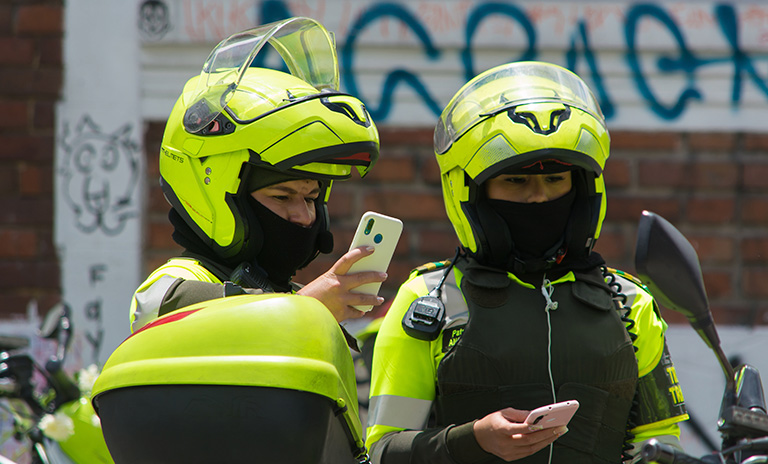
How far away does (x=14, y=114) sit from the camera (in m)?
4.14

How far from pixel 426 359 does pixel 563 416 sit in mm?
453

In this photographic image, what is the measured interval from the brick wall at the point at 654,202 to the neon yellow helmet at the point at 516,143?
1910 millimetres

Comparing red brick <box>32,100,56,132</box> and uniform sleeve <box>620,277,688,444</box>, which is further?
red brick <box>32,100,56,132</box>

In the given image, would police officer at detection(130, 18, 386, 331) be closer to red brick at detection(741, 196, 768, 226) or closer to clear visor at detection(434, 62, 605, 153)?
clear visor at detection(434, 62, 605, 153)

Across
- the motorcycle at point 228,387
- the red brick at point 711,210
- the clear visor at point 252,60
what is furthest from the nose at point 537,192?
the red brick at point 711,210

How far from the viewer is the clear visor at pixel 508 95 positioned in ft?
7.04

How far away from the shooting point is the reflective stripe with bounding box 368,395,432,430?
6.52 feet

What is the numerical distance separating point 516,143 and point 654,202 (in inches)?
93.8

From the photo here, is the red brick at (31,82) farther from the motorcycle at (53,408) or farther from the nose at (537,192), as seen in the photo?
the nose at (537,192)

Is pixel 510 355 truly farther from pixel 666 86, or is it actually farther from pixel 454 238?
pixel 666 86

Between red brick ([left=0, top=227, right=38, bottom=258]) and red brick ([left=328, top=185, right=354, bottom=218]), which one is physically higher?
red brick ([left=328, top=185, right=354, bottom=218])

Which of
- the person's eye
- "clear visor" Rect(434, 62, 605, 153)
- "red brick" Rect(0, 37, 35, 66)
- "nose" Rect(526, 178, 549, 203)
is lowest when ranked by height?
"nose" Rect(526, 178, 549, 203)

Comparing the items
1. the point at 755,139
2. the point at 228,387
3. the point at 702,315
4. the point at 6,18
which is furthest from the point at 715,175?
the point at 228,387

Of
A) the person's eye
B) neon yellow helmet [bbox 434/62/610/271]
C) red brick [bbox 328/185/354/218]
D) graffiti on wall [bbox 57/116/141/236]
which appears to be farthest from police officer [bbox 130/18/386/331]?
graffiti on wall [bbox 57/116/141/236]
